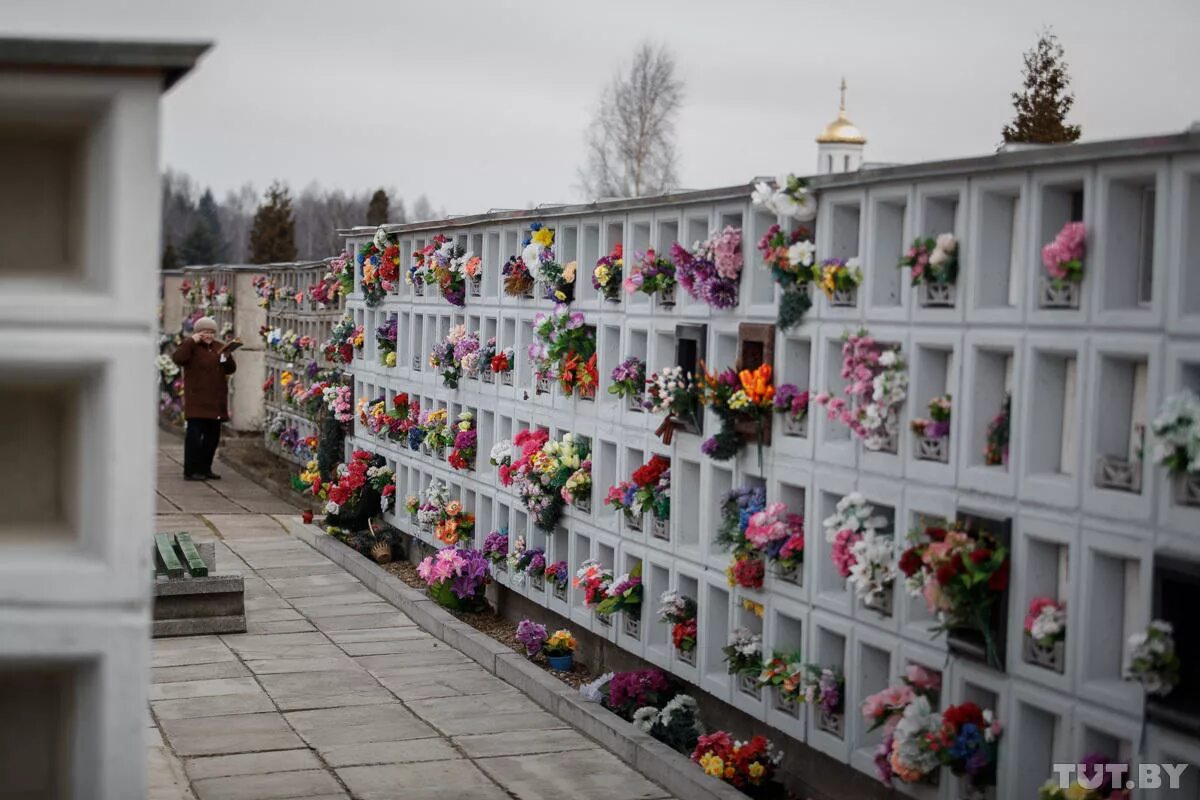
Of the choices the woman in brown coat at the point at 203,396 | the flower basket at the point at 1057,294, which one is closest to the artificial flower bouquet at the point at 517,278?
the flower basket at the point at 1057,294

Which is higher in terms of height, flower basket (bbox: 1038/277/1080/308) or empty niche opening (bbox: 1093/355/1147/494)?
flower basket (bbox: 1038/277/1080/308)

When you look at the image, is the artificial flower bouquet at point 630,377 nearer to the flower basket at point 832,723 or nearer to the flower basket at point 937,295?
the flower basket at point 832,723

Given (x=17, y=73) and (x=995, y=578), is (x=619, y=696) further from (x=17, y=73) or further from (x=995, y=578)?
(x=17, y=73)

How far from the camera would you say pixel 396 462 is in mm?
12000

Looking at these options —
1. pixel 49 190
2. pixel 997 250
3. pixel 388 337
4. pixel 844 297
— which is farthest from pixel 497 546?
pixel 49 190

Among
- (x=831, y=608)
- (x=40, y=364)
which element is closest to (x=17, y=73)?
(x=40, y=364)

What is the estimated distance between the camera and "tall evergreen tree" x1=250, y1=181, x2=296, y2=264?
50.7 meters

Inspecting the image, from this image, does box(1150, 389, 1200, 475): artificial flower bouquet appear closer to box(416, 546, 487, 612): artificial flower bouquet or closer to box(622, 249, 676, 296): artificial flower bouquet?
box(622, 249, 676, 296): artificial flower bouquet

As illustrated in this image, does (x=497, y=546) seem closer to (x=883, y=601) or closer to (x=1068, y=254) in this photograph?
(x=883, y=601)

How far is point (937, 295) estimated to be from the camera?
5.39 metres

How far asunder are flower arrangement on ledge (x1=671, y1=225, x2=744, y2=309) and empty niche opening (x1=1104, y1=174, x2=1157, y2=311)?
7.52ft

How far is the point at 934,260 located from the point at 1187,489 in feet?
4.24

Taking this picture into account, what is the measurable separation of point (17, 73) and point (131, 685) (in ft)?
4.17

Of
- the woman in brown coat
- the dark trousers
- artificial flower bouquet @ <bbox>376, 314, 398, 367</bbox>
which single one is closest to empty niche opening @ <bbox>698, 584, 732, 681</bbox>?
artificial flower bouquet @ <bbox>376, 314, 398, 367</bbox>
